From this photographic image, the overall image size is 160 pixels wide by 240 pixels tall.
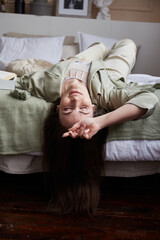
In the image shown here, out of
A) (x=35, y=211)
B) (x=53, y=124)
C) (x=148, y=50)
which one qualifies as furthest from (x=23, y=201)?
(x=148, y=50)

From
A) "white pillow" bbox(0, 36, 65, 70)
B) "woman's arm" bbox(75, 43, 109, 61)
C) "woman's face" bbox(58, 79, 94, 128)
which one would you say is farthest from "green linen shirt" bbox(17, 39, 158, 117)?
"white pillow" bbox(0, 36, 65, 70)

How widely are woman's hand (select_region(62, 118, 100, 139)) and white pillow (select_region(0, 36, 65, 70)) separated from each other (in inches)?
75.5

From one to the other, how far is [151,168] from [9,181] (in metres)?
0.81

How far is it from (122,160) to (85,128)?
36 cm

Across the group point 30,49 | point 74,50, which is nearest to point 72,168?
point 30,49

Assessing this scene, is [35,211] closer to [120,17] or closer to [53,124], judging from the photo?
[53,124]

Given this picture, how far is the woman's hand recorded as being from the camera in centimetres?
121

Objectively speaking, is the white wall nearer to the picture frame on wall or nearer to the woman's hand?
the picture frame on wall

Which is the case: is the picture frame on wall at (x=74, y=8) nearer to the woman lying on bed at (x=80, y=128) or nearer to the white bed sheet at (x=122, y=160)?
the woman lying on bed at (x=80, y=128)

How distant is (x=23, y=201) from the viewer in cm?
152

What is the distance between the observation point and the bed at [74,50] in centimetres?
148

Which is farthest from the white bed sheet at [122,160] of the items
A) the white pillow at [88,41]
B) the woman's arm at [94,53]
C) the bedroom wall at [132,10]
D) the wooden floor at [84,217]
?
the bedroom wall at [132,10]

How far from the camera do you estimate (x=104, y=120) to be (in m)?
1.30

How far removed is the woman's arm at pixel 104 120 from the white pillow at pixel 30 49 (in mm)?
1869
